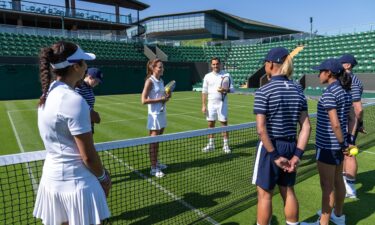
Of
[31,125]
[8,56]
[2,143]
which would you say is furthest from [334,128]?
[8,56]

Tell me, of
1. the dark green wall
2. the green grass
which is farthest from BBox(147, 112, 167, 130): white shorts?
the dark green wall

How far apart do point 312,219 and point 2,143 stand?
29.5 feet

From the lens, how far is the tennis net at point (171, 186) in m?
4.52

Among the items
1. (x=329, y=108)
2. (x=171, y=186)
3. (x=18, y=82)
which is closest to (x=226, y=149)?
(x=171, y=186)

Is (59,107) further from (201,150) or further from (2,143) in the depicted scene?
(2,143)

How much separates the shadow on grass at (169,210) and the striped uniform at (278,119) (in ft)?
5.51

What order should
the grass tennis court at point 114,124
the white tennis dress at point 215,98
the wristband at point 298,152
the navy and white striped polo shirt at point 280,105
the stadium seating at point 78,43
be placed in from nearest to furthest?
the navy and white striped polo shirt at point 280,105 → the wristband at point 298,152 → the white tennis dress at point 215,98 → the grass tennis court at point 114,124 → the stadium seating at point 78,43

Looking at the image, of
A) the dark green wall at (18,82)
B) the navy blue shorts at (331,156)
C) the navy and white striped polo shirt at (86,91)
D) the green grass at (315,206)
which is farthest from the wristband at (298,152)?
the dark green wall at (18,82)

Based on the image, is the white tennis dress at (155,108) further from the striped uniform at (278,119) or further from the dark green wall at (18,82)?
the dark green wall at (18,82)

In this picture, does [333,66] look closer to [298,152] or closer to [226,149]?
[298,152]

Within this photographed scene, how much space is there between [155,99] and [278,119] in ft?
11.5

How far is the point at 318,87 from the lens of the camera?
25703mm

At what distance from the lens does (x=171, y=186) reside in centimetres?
584

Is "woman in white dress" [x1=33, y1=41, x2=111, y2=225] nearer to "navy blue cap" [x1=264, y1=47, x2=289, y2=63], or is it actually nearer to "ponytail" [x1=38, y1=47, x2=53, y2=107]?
"ponytail" [x1=38, y1=47, x2=53, y2=107]
